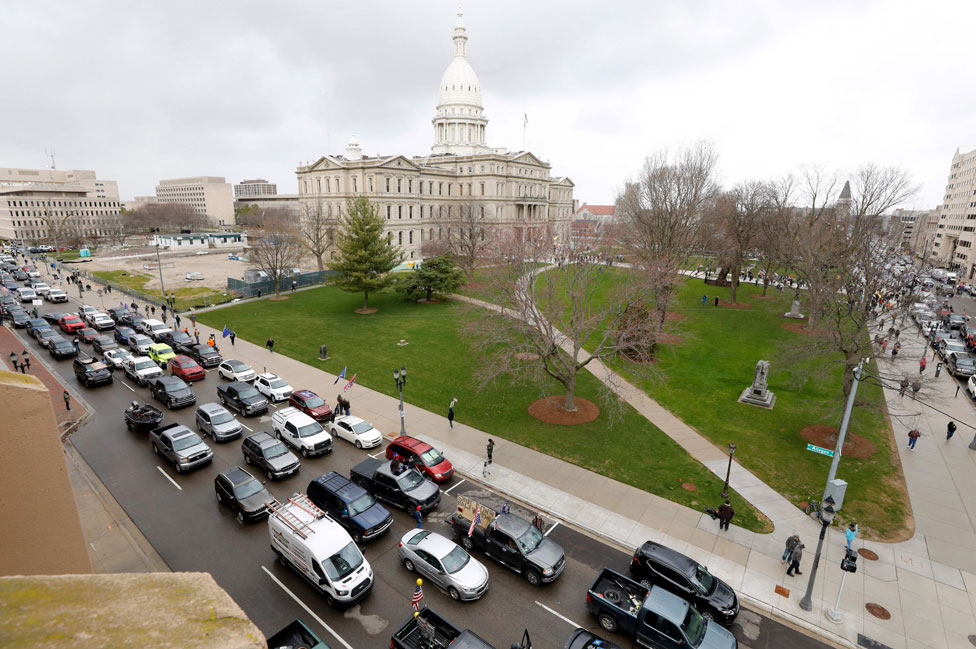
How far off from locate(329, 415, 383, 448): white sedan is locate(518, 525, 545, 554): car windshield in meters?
9.59

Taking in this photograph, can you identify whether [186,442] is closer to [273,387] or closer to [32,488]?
[273,387]

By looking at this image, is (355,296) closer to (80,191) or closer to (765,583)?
(765,583)

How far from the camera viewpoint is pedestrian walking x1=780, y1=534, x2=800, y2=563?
15000 millimetres

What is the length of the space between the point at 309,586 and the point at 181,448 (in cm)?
958

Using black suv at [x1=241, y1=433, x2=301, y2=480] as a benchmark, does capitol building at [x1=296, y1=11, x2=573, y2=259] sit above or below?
above

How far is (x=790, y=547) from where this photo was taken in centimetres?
1512

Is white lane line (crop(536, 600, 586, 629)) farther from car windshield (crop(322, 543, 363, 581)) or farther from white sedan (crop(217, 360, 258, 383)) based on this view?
white sedan (crop(217, 360, 258, 383))

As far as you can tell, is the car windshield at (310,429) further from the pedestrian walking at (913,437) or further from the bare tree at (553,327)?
the pedestrian walking at (913,437)

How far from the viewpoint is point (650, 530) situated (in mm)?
16781

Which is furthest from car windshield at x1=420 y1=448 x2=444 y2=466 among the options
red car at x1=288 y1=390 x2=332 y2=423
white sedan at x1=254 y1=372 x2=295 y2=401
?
white sedan at x1=254 y1=372 x2=295 y2=401

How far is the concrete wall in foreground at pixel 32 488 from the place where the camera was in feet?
18.4

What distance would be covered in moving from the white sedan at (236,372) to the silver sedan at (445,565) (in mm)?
18645

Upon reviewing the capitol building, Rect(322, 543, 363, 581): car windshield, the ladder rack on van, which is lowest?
Rect(322, 543, 363, 581): car windshield

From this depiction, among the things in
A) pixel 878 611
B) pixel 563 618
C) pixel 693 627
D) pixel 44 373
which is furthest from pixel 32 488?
pixel 44 373
